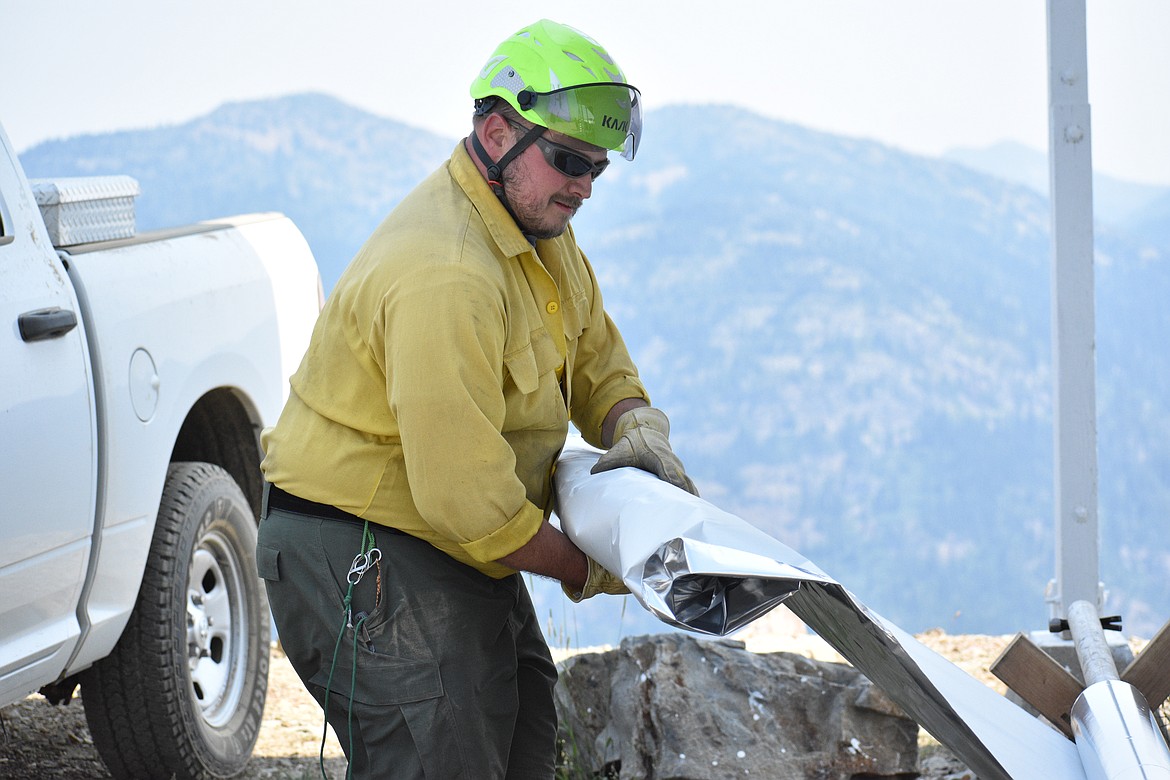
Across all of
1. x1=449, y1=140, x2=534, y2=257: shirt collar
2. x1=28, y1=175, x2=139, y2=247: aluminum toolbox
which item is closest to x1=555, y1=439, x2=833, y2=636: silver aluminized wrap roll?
x1=449, y1=140, x2=534, y2=257: shirt collar

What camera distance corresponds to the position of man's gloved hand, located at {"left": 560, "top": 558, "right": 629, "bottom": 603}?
2.38 meters

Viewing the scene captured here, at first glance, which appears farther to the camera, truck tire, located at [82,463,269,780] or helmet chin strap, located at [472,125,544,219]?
truck tire, located at [82,463,269,780]

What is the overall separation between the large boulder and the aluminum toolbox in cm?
218

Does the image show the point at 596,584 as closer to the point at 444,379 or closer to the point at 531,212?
the point at 444,379

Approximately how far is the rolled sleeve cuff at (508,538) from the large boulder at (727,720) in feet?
5.45

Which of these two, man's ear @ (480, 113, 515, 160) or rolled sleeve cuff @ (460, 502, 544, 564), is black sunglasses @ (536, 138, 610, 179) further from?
rolled sleeve cuff @ (460, 502, 544, 564)

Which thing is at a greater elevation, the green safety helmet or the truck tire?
the green safety helmet

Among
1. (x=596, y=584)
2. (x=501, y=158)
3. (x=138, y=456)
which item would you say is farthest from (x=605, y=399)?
(x=138, y=456)

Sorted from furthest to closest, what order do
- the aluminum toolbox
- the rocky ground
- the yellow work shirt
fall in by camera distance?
the rocky ground → the aluminum toolbox → the yellow work shirt

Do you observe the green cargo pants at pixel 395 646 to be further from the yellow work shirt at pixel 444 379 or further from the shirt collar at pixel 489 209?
the shirt collar at pixel 489 209

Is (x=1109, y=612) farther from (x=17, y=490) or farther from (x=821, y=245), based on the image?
(x=821, y=245)

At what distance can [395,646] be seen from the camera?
7.82ft

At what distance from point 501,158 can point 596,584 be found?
35.6 inches

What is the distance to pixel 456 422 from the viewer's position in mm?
2094
